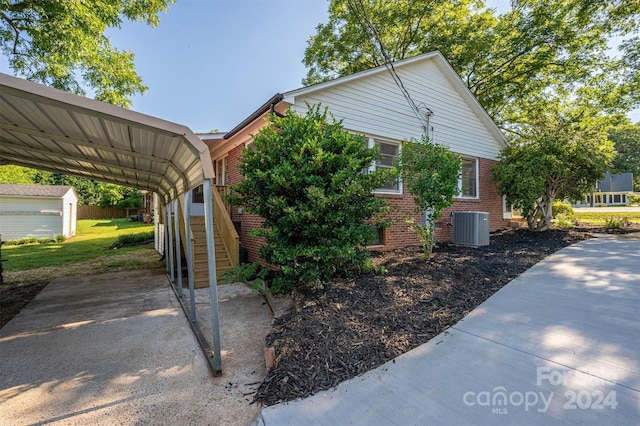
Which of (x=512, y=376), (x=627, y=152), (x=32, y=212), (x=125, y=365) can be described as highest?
(x=627, y=152)

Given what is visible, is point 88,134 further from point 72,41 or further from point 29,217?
point 29,217

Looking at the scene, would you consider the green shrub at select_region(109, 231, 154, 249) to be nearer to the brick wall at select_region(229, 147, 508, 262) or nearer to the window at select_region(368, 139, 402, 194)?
the brick wall at select_region(229, 147, 508, 262)

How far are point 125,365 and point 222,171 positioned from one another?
8.48 meters

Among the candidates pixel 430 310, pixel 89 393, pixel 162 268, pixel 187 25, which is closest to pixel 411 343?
pixel 430 310

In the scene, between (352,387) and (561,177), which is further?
(561,177)

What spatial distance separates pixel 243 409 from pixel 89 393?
5.16 ft

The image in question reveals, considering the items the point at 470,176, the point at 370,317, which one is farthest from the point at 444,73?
the point at 370,317

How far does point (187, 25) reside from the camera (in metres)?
9.52

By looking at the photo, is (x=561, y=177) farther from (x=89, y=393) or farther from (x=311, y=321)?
(x=89, y=393)

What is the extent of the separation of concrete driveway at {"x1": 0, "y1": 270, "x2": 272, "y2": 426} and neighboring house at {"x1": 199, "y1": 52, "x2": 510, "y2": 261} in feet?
10.8

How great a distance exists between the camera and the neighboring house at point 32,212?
1587cm

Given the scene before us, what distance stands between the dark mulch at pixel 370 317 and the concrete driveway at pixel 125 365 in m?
0.44

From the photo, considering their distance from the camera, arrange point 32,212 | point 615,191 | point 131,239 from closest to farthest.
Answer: point 131,239, point 32,212, point 615,191

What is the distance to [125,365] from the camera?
10.7 feet
